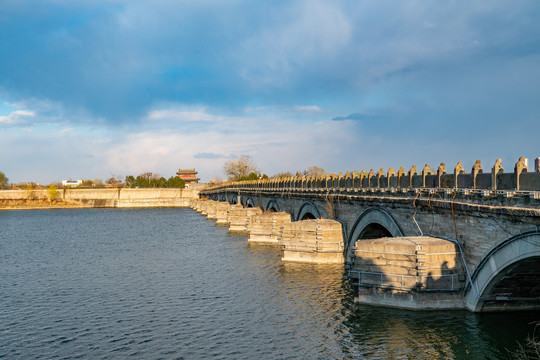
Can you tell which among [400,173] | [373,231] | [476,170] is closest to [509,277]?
[476,170]

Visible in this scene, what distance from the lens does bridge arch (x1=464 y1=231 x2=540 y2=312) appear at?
18.3 metres

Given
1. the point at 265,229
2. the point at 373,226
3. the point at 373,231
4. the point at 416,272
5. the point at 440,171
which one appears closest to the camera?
the point at 416,272

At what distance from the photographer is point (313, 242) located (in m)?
40.3

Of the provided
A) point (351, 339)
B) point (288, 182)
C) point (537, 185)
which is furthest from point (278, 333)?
point (288, 182)

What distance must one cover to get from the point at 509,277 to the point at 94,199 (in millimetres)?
157686

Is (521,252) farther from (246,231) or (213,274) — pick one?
(246,231)

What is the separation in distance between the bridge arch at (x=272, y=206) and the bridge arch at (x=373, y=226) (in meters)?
31.6

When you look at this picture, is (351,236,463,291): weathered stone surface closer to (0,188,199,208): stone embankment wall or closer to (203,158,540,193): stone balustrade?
(203,158,540,193): stone balustrade

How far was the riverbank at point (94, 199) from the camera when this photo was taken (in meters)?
156

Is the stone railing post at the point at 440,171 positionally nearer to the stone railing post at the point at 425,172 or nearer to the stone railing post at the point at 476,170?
the stone railing post at the point at 425,172

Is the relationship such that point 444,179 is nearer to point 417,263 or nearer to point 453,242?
point 453,242

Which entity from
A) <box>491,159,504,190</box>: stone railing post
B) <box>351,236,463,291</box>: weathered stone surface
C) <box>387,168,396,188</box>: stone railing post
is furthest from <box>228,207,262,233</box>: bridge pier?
<box>491,159,504,190</box>: stone railing post

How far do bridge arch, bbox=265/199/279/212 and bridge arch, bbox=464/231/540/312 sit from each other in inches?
1875

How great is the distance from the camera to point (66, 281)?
36.2 m
